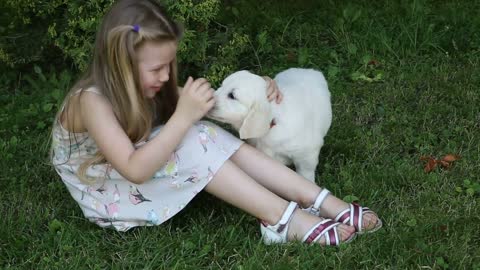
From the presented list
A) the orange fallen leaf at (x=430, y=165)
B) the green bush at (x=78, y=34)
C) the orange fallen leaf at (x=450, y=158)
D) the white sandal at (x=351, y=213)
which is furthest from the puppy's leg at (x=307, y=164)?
the green bush at (x=78, y=34)

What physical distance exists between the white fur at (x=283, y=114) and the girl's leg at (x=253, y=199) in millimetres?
223

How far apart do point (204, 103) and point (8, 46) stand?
8.32 ft

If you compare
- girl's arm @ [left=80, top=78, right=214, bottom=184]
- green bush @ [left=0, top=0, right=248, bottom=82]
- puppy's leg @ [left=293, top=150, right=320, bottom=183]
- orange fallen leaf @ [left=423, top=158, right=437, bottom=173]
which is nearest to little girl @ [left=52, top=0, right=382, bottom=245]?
girl's arm @ [left=80, top=78, right=214, bottom=184]

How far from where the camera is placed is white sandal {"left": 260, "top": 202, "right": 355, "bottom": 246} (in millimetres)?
2844

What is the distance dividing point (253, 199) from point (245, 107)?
1.28 ft

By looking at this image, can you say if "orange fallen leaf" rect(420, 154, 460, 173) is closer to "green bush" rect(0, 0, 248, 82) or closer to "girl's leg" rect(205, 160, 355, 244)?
"girl's leg" rect(205, 160, 355, 244)

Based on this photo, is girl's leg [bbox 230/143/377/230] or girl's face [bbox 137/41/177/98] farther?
girl's leg [bbox 230/143/377/230]

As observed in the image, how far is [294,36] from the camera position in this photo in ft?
17.6

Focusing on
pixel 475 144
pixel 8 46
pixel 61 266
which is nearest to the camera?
pixel 61 266

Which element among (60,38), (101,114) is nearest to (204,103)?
(101,114)

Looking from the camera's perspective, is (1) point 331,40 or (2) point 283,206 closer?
(2) point 283,206

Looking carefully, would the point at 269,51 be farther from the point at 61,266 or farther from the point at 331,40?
the point at 61,266

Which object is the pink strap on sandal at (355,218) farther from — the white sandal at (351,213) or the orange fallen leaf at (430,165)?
the orange fallen leaf at (430,165)

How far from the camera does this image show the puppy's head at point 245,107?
3002 mm
